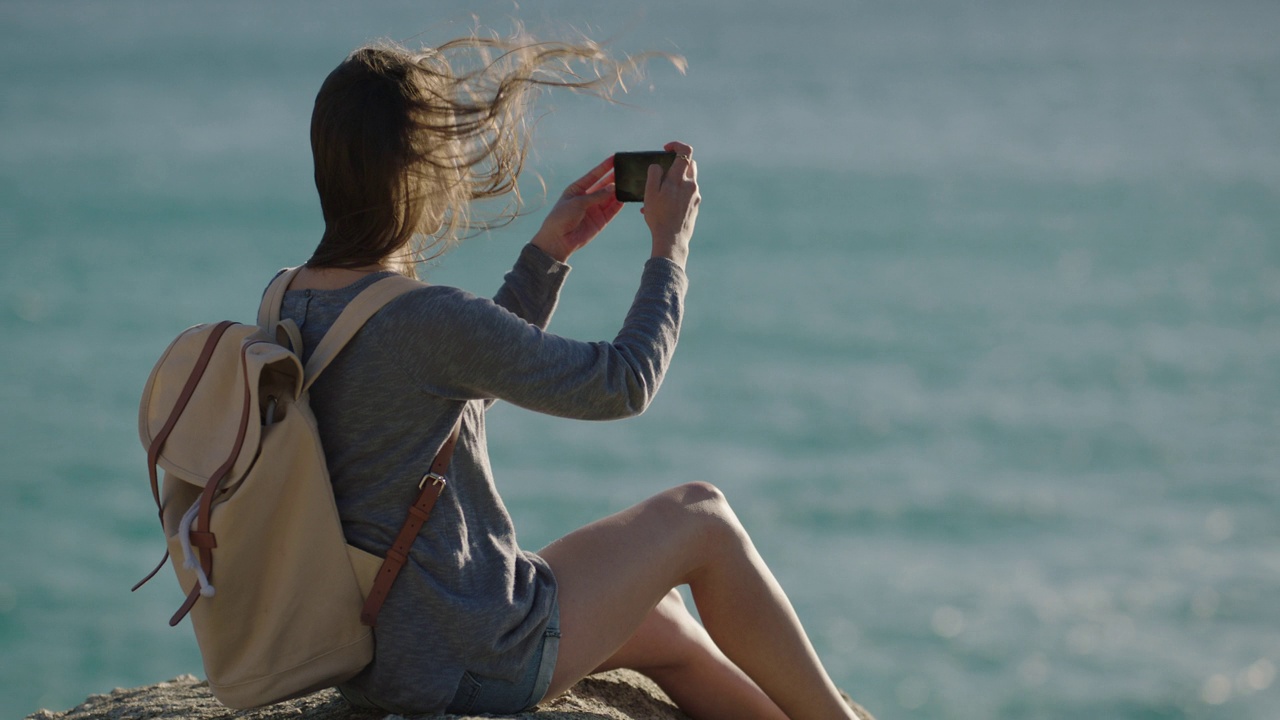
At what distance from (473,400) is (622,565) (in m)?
0.44

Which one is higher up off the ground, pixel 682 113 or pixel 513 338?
pixel 682 113

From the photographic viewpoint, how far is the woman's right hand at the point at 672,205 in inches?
96.4

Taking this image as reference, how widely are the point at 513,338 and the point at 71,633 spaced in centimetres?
809

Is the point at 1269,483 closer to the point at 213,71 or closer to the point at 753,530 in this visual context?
the point at 753,530

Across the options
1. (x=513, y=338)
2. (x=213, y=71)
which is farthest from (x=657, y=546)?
(x=213, y=71)

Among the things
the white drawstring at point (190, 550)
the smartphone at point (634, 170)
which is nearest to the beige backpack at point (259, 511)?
the white drawstring at point (190, 550)

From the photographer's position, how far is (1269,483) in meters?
11.9

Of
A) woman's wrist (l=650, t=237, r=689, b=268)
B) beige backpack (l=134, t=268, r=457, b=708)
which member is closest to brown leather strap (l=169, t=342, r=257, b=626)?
beige backpack (l=134, t=268, r=457, b=708)

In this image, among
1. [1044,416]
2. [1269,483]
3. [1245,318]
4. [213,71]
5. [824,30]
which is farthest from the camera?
[824,30]

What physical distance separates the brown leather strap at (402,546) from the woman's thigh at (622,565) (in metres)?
0.34

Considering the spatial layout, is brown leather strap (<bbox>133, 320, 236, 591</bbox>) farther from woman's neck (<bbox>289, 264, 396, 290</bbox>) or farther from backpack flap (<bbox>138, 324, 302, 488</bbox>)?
woman's neck (<bbox>289, 264, 396, 290</bbox>)

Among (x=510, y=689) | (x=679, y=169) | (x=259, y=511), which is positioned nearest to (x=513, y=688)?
(x=510, y=689)

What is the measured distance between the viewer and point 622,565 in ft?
8.08

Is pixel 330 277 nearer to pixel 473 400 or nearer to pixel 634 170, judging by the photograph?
pixel 473 400
